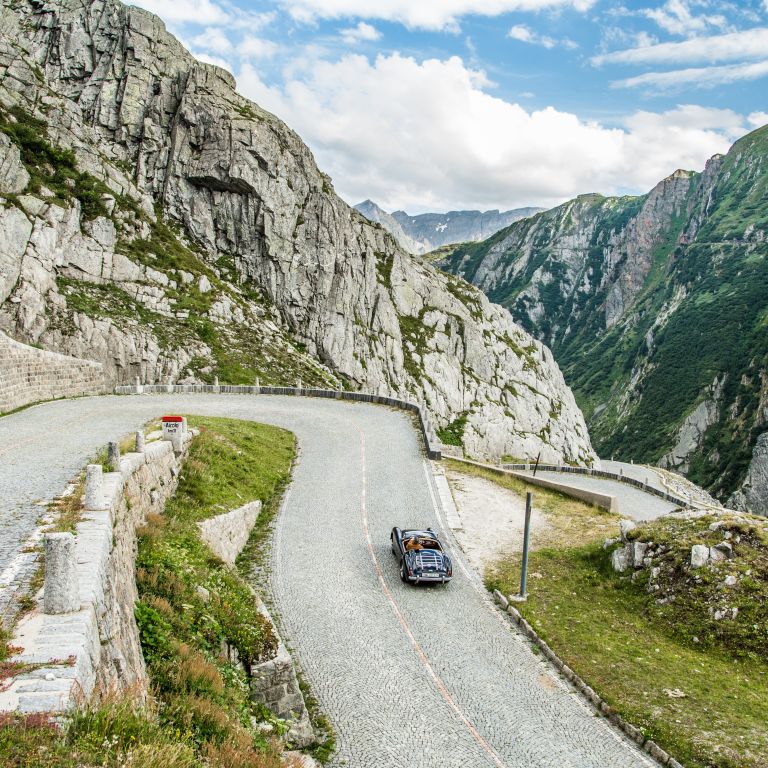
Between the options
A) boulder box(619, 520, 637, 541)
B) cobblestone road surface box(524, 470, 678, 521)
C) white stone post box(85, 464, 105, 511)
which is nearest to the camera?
white stone post box(85, 464, 105, 511)

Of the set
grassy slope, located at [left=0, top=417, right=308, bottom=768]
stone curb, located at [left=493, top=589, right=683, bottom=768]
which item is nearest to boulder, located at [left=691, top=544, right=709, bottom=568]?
stone curb, located at [left=493, top=589, right=683, bottom=768]

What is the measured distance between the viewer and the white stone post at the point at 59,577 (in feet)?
23.4

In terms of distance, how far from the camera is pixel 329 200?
9350cm

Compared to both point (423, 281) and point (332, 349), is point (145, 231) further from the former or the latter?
point (423, 281)

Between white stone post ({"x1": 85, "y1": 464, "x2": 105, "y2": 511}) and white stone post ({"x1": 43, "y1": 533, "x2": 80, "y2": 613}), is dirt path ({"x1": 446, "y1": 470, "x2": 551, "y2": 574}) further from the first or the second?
white stone post ({"x1": 43, "y1": 533, "x2": 80, "y2": 613})

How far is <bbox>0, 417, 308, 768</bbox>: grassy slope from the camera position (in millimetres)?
5156

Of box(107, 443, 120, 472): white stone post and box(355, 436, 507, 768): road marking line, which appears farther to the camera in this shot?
box(107, 443, 120, 472): white stone post

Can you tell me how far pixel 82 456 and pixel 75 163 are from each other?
59470 mm

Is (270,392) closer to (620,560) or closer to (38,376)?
(38,376)

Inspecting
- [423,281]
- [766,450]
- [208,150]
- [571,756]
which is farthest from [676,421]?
[571,756]

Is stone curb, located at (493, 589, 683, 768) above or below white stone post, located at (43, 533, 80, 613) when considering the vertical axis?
below

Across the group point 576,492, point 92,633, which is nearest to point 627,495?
point 576,492

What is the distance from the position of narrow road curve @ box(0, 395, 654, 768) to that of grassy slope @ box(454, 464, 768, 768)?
36.5 inches

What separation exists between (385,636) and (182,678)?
6984mm
